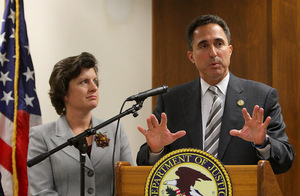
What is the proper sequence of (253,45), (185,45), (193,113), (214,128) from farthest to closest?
(185,45)
(253,45)
(193,113)
(214,128)

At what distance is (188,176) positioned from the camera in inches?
53.6

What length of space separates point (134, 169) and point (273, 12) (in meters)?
2.41

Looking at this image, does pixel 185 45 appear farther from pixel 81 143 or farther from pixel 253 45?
pixel 81 143

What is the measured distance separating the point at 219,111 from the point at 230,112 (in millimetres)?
59

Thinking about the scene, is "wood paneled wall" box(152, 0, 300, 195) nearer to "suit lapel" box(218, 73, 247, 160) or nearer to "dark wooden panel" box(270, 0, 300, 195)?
"dark wooden panel" box(270, 0, 300, 195)

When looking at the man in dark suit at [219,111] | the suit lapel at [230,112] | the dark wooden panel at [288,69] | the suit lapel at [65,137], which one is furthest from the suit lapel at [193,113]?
the dark wooden panel at [288,69]

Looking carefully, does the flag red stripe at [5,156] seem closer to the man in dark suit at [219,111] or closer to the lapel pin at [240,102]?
the man in dark suit at [219,111]

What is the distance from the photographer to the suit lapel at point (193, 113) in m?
2.09

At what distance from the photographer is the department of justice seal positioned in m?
1.34

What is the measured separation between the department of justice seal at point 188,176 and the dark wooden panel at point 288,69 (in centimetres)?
207

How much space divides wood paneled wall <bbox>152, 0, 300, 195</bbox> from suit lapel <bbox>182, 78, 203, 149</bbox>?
127 centimetres

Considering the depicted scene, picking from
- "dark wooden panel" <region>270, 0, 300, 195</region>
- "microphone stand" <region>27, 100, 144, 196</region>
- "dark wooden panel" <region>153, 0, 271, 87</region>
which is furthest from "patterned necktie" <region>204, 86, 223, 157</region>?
"dark wooden panel" <region>153, 0, 271, 87</region>

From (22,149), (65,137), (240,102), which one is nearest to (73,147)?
(65,137)

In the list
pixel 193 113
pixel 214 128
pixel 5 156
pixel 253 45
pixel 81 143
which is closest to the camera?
pixel 81 143
